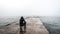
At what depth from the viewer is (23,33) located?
481cm

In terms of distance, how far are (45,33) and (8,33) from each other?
1516 mm

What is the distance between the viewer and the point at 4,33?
479 centimetres

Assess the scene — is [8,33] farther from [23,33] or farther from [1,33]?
[23,33]

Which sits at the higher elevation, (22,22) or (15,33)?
(22,22)

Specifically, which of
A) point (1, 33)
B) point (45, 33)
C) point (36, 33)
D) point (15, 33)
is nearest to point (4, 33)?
point (1, 33)

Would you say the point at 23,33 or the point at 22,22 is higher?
the point at 22,22

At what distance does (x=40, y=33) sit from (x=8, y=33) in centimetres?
131

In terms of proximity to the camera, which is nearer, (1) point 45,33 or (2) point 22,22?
(1) point 45,33

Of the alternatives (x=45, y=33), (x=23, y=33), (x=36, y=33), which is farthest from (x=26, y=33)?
(x=45, y=33)

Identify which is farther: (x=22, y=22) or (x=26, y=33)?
(x=22, y=22)

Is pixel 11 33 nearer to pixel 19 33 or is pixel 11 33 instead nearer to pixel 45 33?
pixel 19 33

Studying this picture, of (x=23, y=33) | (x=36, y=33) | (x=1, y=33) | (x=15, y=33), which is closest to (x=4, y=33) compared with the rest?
(x=1, y=33)

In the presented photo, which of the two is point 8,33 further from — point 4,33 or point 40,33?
point 40,33

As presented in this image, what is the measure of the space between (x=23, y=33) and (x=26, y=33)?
0.12 metres
